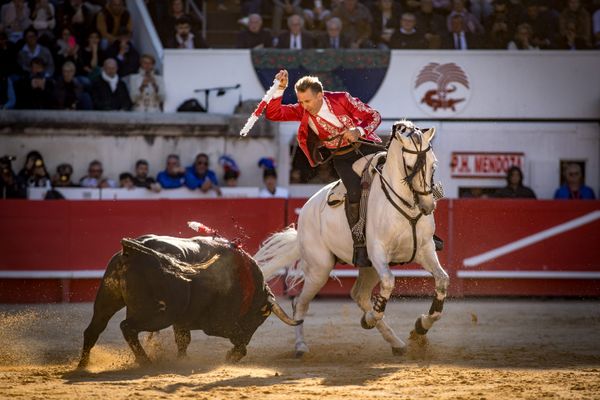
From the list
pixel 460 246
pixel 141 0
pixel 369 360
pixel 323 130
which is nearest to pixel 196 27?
pixel 141 0

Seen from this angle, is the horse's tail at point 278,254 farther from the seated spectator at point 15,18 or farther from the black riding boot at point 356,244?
the seated spectator at point 15,18

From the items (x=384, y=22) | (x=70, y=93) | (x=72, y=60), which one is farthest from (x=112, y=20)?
(x=384, y=22)

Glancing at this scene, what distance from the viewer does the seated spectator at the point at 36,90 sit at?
15500mm

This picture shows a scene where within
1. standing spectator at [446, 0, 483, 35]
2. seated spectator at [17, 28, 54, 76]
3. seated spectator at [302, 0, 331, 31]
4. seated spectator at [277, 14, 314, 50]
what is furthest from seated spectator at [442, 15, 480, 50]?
seated spectator at [17, 28, 54, 76]

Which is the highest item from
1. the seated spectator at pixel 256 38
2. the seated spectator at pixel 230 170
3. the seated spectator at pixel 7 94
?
the seated spectator at pixel 256 38

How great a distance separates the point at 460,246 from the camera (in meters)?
14.0

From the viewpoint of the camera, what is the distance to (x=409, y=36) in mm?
16234

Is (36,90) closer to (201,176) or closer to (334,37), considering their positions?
(201,176)

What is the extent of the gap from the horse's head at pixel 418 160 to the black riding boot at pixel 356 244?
618 mm

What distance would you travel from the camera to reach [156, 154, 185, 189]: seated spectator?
15.0 metres

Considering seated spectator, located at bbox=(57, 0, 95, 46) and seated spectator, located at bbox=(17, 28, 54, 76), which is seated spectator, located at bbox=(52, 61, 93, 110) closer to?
seated spectator, located at bbox=(17, 28, 54, 76)

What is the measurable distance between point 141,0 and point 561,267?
22.7 feet

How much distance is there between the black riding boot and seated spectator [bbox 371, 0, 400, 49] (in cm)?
746

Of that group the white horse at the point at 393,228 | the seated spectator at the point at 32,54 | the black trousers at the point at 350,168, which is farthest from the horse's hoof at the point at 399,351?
the seated spectator at the point at 32,54
